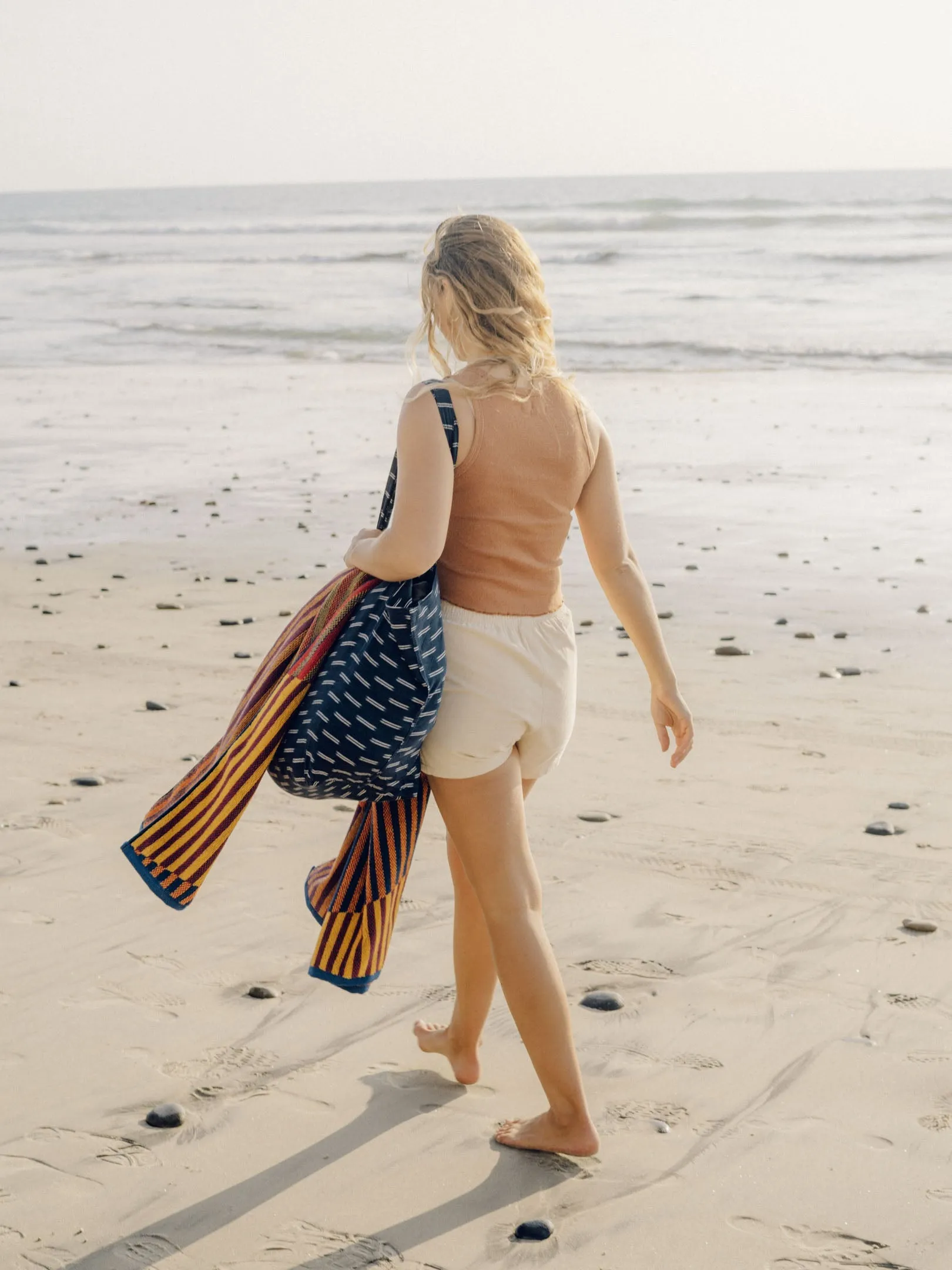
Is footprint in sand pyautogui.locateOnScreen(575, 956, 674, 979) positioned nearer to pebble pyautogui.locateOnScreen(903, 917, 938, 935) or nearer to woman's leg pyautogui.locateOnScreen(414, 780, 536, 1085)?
woman's leg pyautogui.locateOnScreen(414, 780, 536, 1085)

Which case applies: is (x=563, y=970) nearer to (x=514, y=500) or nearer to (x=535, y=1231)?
(x=535, y=1231)

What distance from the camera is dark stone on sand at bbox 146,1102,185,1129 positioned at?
2926mm

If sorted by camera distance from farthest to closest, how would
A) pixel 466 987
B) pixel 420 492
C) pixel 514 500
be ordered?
pixel 466 987
pixel 514 500
pixel 420 492

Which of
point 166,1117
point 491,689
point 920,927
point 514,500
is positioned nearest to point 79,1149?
point 166,1117

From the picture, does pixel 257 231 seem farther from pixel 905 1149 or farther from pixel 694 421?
pixel 905 1149

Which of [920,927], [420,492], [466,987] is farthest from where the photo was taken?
[920,927]

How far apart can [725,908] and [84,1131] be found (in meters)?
1.96

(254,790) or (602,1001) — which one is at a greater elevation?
(254,790)

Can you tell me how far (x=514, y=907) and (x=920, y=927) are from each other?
1.63m

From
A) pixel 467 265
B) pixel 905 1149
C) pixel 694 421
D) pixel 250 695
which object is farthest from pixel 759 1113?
pixel 694 421

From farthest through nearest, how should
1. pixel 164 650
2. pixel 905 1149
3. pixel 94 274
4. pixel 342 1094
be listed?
1. pixel 94 274
2. pixel 164 650
3. pixel 342 1094
4. pixel 905 1149

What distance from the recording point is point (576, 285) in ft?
96.5

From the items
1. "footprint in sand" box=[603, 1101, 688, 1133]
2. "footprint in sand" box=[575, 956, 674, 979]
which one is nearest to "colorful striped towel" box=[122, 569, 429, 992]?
"footprint in sand" box=[603, 1101, 688, 1133]

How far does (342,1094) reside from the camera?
10.2ft
